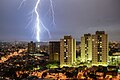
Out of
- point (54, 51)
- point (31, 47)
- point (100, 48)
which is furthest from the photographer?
point (31, 47)

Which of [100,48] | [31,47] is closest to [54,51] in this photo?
[100,48]

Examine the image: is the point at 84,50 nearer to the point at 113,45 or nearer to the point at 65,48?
the point at 65,48

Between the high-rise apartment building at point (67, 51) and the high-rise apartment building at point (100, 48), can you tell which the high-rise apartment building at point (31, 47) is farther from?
the high-rise apartment building at point (100, 48)

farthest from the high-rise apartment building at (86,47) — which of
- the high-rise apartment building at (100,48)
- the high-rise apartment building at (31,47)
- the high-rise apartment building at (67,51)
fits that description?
the high-rise apartment building at (31,47)

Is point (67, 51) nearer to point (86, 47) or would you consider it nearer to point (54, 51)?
point (86, 47)

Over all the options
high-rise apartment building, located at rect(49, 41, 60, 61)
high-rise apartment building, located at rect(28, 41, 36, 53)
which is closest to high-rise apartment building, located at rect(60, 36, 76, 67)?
high-rise apartment building, located at rect(49, 41, 60, 61)

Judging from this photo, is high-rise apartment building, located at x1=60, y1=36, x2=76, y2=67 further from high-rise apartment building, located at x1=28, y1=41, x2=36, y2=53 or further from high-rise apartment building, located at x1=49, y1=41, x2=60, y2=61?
high-rise apartment building, located at x1=28, y1=41, x2=36, y2=53

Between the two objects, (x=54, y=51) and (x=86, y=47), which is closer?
(x=86, y=47)
